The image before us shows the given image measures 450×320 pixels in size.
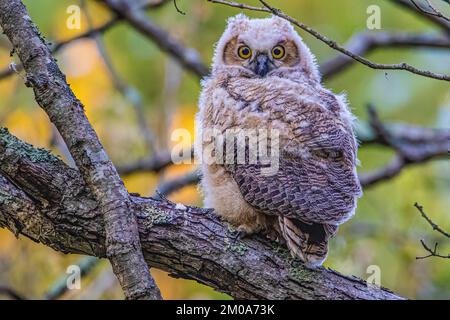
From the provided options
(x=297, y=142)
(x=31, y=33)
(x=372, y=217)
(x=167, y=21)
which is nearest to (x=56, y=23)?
(x=167, y=21)

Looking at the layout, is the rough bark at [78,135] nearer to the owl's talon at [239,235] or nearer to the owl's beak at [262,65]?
the owl's talon at [239,235]

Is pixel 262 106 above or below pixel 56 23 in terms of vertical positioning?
below

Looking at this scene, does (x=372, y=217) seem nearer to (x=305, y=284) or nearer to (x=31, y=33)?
(x=305, y=284)

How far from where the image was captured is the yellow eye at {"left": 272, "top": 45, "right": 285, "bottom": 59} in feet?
13.3

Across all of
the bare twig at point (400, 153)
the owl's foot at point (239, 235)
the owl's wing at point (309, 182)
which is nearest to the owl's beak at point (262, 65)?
the owl's wing at point (309, 182)

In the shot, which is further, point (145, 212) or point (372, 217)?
point (372, 217)

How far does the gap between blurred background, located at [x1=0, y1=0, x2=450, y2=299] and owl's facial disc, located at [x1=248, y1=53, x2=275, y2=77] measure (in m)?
0.88

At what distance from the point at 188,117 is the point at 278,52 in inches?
142

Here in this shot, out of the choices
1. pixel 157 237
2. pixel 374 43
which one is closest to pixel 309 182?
pixel 157 237

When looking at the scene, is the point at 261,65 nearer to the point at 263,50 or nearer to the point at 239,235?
the point at 263,50

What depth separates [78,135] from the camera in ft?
9.18

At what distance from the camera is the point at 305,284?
2.92 meters

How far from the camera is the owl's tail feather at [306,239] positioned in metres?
2.88
